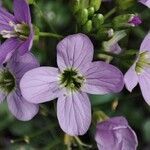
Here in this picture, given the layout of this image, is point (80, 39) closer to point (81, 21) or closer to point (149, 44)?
point (81, 21)

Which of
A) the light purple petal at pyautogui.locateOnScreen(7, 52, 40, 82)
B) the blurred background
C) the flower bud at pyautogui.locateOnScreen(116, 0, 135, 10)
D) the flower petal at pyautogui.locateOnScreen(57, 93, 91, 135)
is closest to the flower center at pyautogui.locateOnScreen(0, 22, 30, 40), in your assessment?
the light purple petal at pyautogui.locateOnScreen(7, 52, 40, 82)

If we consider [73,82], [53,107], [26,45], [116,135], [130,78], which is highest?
[26,45]

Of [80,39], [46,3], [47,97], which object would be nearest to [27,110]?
[47,97]

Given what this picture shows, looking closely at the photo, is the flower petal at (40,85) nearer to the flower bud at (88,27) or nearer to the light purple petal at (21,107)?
the light purple petal at (21,107)

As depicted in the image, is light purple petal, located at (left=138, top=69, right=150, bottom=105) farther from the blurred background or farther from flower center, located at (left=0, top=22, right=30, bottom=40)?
the blurred background

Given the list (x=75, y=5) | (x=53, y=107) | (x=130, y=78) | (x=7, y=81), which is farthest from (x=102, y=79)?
(x=53, y=107)

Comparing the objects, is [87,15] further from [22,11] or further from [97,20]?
[22,11]
